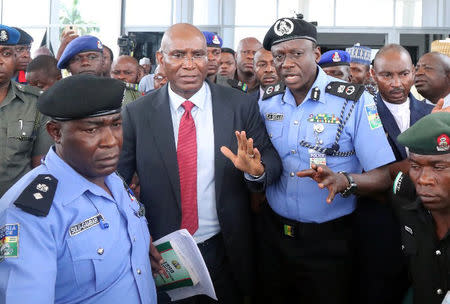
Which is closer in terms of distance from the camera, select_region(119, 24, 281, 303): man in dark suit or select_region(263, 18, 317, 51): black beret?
select_region(119, 24, 281, 303): man in dark suit

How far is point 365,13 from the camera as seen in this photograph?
12.3 metres

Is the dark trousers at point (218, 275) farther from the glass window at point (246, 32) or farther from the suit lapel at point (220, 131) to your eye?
the glass window at point (246, 32)

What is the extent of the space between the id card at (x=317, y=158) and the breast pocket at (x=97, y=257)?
49.1 inches

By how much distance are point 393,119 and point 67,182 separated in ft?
6.97

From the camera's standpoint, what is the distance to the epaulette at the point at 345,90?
271 centimetres

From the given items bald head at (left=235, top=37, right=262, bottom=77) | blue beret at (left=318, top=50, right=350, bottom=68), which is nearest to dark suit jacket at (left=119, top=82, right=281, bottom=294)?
blue beret at (left=318, top=50, right=350, bottom=68)

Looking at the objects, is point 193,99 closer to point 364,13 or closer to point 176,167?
point 176,167

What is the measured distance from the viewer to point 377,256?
9.50 ft

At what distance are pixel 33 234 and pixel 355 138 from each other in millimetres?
1701

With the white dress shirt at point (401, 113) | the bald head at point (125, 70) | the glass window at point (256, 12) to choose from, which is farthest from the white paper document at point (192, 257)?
the glass window at point (256, 12)

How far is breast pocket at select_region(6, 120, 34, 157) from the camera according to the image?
2953 mm

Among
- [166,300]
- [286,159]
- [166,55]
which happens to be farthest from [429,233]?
[166,55]

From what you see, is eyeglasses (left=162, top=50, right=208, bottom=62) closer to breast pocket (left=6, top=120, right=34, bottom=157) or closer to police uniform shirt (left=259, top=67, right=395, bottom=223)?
police uniform shirt (left=259, top=67, right=395, bottom=223)

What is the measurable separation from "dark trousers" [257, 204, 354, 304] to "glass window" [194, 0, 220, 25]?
10.7 metres
